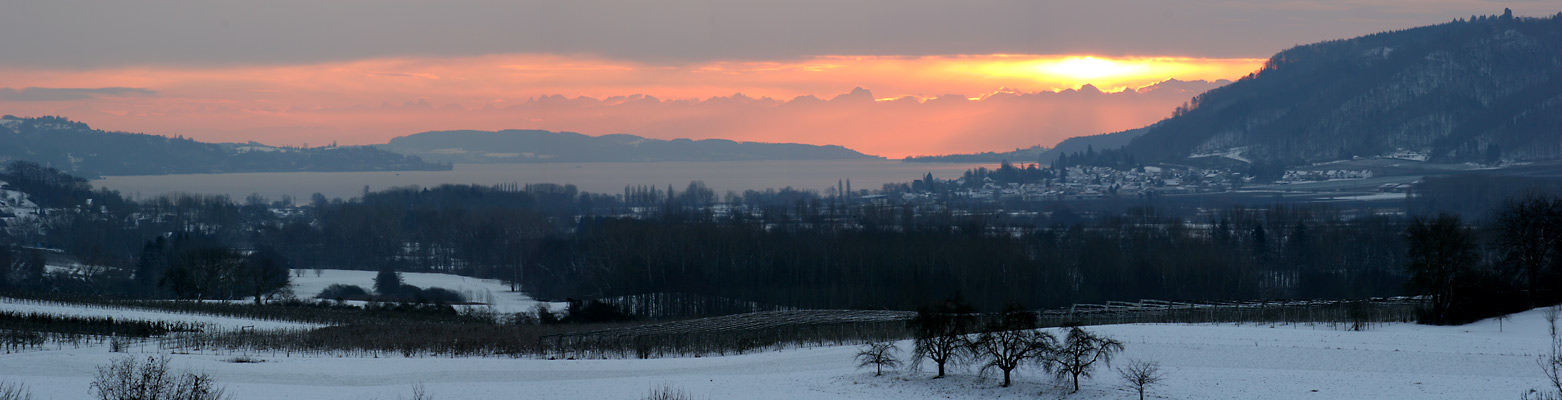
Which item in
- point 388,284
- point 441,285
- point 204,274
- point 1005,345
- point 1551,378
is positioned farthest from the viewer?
point 441,285

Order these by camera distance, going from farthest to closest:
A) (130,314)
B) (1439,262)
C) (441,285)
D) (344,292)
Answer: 1. (441,285)
2. (344,292)
3. (130,314)
4. (1439,262)

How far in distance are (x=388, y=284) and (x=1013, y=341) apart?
63830mm

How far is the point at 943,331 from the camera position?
97.2ft

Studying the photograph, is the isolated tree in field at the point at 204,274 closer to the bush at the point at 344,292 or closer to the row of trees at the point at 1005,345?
the bush at the point at 344,292

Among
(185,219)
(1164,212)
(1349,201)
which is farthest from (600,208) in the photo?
(1349,201)

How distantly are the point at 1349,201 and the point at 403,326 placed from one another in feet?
459

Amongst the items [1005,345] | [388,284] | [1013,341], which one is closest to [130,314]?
[388,284]

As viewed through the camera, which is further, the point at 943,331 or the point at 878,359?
the point at 878,359

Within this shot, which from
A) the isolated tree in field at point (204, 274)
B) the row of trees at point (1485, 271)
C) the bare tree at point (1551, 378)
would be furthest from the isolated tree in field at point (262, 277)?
the bare tree at point (1551, 378)

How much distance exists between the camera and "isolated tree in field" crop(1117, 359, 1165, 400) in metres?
25.4

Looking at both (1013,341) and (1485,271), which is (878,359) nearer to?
(1013,341)

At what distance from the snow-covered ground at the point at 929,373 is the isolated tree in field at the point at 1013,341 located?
66 centimetres

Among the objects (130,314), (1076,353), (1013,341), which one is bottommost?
(130,314)

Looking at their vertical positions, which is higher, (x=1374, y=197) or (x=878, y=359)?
(x=1374, y=197)
